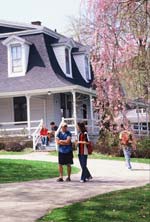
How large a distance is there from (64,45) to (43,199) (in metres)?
22.7

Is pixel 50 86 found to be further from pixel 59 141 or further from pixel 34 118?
pixel 59 141

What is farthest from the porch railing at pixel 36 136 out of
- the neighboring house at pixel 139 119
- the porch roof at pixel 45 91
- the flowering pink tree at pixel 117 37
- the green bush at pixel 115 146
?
the flowering pink tree at pixel 117 37

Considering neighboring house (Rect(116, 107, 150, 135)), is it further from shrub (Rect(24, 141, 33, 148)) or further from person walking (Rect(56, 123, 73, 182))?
shrub (Rect(24, 141, 33, 148))

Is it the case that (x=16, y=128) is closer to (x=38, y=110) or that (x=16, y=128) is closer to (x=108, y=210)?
(x=38, y=110)

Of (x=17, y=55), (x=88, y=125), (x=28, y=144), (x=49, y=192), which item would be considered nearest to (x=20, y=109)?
(x=17, y=55)

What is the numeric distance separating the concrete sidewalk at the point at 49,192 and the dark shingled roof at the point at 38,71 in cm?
1378

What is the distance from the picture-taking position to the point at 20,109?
32500 millimetres

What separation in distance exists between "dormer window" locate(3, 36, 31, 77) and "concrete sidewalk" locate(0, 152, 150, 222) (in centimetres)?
1570

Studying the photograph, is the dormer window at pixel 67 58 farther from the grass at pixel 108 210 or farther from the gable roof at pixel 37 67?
the grass at pixel 108 210

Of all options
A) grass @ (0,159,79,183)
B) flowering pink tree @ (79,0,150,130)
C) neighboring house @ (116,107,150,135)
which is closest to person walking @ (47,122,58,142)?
neighboring house @ (116,107,150,135)

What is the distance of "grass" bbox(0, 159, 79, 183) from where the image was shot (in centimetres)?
1487

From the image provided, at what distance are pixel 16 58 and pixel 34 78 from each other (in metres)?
2.06

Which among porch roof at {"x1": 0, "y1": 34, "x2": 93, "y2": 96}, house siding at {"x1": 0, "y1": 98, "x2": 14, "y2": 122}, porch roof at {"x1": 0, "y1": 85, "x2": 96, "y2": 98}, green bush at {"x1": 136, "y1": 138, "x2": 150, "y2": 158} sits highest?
porch roof at {"x1": 0, "y1": 34, "x2": 93, "y2": 96}

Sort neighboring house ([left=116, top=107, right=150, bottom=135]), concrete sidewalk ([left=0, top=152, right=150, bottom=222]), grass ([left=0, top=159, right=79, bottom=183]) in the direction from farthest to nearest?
1. grass ([left=0, top=159, right=79, bottom=183])
2. neighboring house ([left=116, top=107, right=150, bottom=135])
3. concrete sidewalk ([left=0, top=152, right=150, bottom=222])
